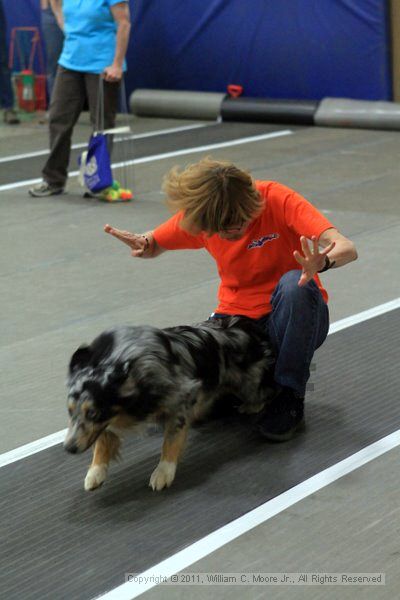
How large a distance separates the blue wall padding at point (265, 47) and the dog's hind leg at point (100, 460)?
8.07 meters

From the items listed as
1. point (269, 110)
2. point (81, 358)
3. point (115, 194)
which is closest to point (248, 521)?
point (81, 358)

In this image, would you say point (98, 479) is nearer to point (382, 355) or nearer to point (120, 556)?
point (120, 556)

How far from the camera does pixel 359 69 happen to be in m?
10.5

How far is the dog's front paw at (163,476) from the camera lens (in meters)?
3.05

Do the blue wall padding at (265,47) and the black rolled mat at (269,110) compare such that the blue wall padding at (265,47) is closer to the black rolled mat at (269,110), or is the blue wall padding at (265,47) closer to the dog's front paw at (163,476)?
the black rolled mat at (269,110)

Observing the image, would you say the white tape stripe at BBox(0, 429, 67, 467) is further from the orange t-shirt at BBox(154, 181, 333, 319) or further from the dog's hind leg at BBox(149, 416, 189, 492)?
the orange t-shirt at BBox(154, 181, 333, 319)

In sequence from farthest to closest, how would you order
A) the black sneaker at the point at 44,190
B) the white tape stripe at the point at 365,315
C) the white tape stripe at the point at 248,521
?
the black sneaker at the point at 44,190 → the white tape stripe at the point at 365,315 → the white tape stripe at the point at 248,521

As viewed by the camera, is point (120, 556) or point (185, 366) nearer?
point (120, 556)

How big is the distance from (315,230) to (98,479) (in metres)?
1.04

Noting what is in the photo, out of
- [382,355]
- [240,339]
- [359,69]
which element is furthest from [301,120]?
[240,339]

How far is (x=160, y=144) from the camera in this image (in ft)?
31.1

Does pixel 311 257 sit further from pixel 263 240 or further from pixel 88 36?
pixel 88 36

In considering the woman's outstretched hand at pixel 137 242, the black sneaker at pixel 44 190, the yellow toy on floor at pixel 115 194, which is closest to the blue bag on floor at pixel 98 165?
the yellow toy on floor at pixel 115 194

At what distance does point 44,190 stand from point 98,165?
1.82ft
